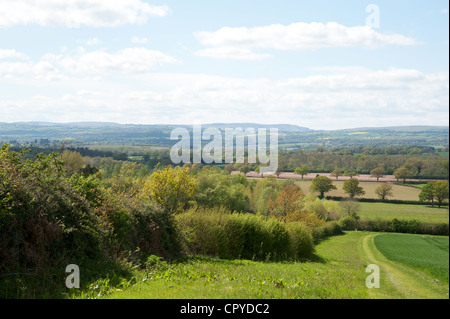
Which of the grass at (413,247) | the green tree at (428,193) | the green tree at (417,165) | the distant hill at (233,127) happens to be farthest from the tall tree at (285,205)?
the distant hill at (233,127)

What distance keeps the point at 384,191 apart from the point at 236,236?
198ft

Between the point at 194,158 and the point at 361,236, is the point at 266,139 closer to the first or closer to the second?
the point at 194,158

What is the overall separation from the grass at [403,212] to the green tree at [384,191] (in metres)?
1.83

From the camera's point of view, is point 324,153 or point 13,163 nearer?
point 13,163

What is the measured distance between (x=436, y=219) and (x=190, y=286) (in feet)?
207

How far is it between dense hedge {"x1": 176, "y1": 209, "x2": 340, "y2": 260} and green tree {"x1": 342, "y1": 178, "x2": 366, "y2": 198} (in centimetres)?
5763

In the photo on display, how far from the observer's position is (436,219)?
202 ft

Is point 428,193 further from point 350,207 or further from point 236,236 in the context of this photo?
point 236,236

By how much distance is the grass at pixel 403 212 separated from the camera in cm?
6141

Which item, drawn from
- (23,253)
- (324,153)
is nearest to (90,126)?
(324,153)

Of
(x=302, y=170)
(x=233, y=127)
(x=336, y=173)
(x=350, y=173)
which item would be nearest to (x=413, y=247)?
(x=350, y=173)

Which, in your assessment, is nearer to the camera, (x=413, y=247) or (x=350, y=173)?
(x=413, y=247)

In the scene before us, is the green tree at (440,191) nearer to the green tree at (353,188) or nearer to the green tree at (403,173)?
the green tree at (403,173)

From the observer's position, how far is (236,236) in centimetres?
2405
